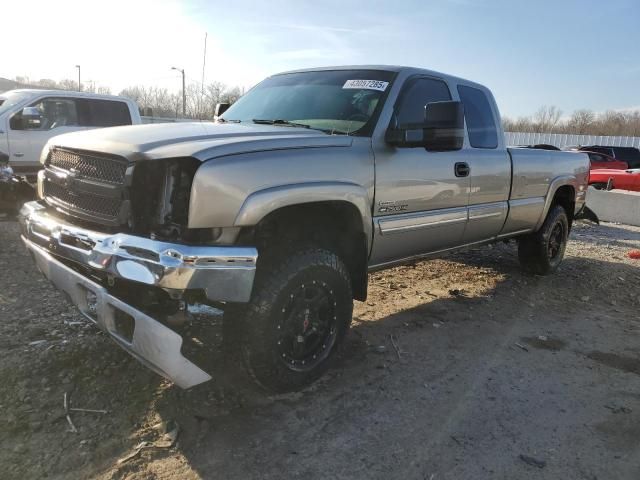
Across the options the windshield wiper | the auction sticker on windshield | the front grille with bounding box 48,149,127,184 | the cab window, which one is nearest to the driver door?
the auction sticker on windshield

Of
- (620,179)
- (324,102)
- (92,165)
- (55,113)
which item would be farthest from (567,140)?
(92,165)

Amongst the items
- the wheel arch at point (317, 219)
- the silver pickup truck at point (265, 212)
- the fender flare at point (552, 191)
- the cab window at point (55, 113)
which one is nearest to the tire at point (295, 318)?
the silver pickup truck at point (265, 212)

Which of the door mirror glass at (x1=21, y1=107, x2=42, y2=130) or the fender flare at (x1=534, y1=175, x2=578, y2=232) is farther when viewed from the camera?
the door mirror glass at (x1=21, y1=107, x2=42, y2=130)

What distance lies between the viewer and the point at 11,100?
952 cm

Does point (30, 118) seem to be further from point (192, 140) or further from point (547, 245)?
point (547, 245)

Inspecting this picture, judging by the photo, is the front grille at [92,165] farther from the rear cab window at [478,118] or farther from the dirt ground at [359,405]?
the rear cab window at [478,118]

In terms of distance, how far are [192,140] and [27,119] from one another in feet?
26.0

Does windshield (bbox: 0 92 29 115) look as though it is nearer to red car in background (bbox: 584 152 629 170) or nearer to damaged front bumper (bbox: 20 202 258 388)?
damaged front bumper (bbox: 20 202 258 388)

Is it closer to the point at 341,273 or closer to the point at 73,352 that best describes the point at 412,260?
the point at 341,273

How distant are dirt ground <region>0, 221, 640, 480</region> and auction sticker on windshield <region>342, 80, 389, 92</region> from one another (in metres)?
1.89

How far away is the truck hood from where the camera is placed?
2605 mm

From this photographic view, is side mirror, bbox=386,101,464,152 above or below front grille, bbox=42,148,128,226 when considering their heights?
above

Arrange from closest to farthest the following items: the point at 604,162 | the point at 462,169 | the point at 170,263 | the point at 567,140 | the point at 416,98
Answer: the point at 170,263, the point at 416,98, the point at 462,169, the point at 604,162, the point at 567,140

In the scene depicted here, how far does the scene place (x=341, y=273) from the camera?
10.5ft
